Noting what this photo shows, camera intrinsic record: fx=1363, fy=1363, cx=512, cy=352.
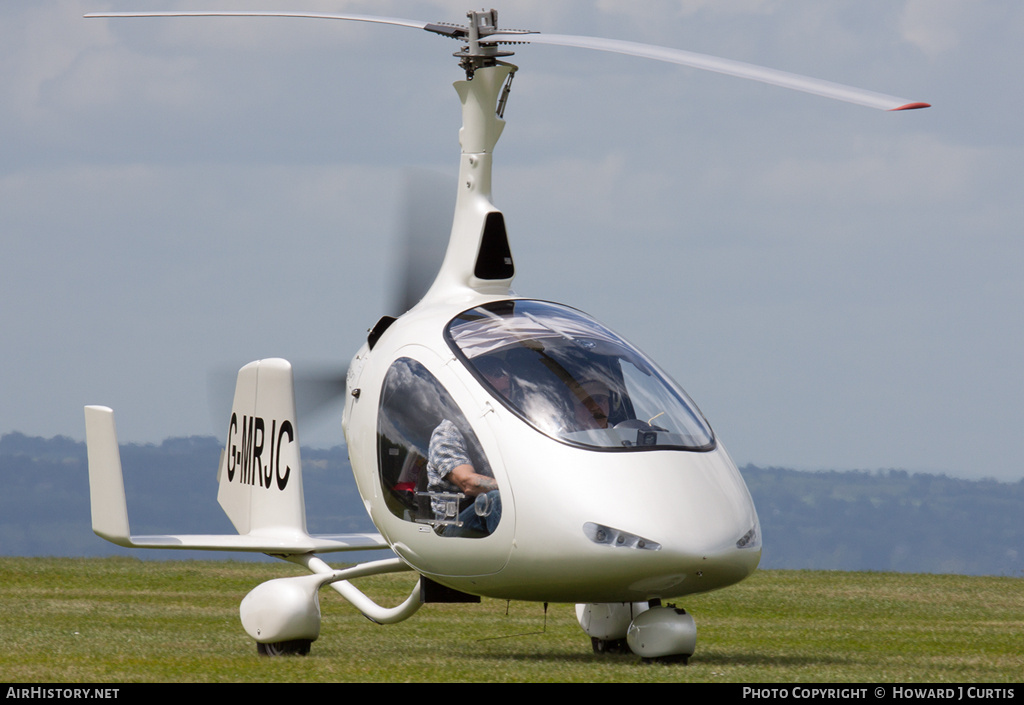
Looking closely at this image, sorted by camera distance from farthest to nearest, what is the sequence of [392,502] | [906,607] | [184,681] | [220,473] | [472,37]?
[906,607], [220,473], [472,37], [392,502], [184,681]

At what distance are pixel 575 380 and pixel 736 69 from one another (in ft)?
7.78

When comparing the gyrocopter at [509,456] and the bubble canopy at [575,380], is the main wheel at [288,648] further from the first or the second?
the bubble canopy at [575,380]

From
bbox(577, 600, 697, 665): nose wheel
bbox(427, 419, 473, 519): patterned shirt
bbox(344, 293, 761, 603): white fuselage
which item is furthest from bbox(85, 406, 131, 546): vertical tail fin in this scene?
bbox(577, 600, 697, 665): nose wheel

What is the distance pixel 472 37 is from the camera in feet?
36.9

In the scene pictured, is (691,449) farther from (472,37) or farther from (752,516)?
(472,37)

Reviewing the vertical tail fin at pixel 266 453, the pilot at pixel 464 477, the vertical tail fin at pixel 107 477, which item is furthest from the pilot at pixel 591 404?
the vertical tail fin at pixel 107 477

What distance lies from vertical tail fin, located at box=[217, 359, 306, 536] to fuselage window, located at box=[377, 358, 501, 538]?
2.18 m

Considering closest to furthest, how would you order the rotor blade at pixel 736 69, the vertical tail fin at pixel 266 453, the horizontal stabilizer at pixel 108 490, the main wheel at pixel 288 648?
1. the rotor blade at pixel 736 69
2. the main wheel at pixel 288 648
3. the horizontal stabilizer at pixel 108 490
4. the vertical tail fin at pixel 266 453

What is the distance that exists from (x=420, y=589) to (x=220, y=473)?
3305mm

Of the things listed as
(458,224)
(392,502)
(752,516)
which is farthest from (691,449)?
(458,224)

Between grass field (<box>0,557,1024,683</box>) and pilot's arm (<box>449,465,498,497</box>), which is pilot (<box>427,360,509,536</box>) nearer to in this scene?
pilot's arm (<box>449,465,498,497</box>)

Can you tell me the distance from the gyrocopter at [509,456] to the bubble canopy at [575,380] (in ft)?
0.05

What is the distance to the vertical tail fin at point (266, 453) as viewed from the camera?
39.4 feet

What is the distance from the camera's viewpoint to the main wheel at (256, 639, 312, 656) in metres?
10.6
